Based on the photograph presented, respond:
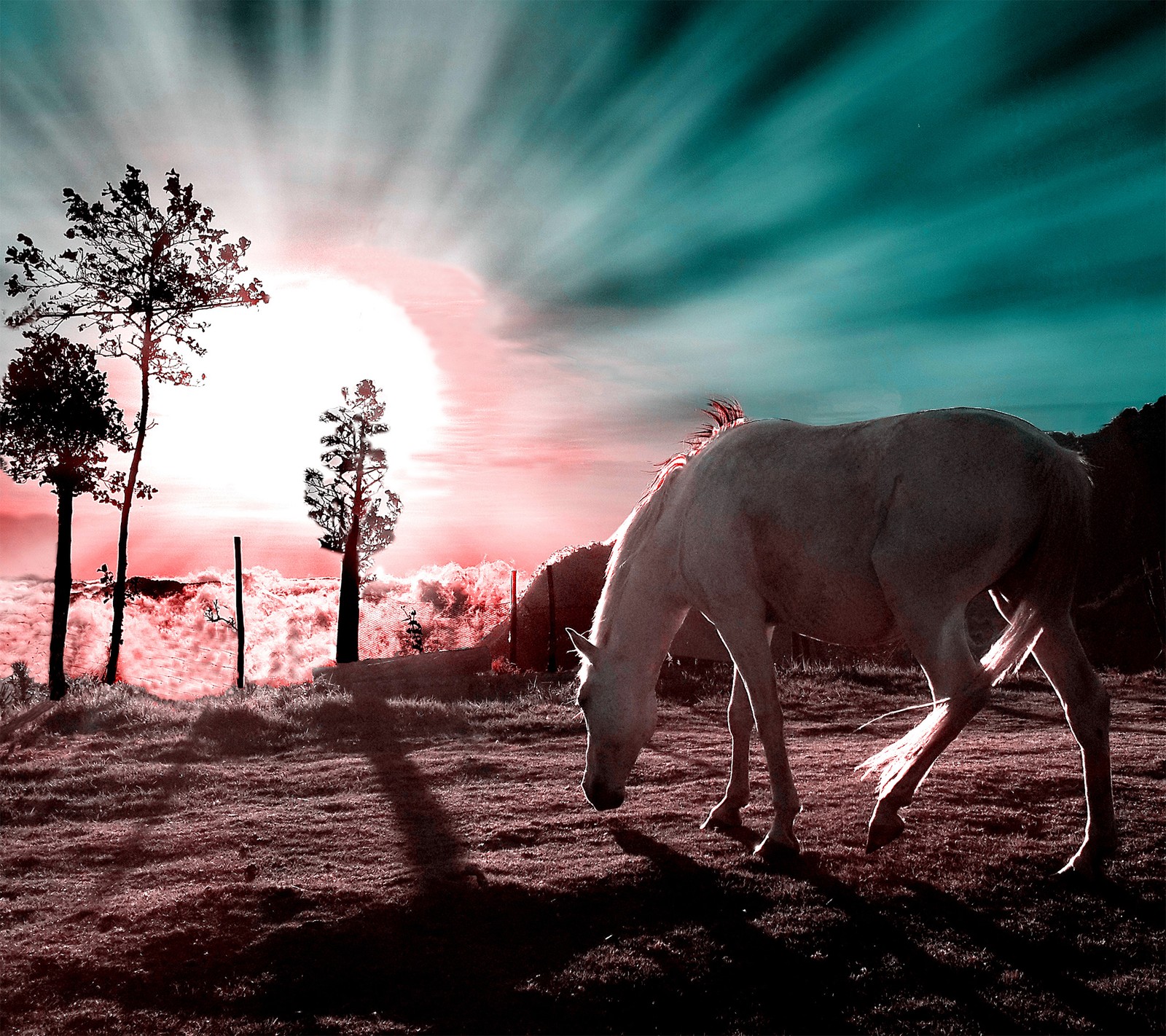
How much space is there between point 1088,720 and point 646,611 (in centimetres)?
204

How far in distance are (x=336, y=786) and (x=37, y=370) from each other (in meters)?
10.2

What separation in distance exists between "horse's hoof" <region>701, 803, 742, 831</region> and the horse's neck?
835 mm

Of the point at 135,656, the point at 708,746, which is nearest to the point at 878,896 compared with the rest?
the point at 708,746

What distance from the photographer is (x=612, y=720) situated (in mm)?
4184

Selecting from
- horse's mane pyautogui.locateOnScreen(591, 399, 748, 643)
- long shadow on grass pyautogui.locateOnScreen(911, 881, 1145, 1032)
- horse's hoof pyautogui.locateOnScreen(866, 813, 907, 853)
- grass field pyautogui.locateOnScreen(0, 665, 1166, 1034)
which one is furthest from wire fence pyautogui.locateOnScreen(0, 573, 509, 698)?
long shadow on grass pyautogui.locateOnScreen(911, 881, 1145, 1032)

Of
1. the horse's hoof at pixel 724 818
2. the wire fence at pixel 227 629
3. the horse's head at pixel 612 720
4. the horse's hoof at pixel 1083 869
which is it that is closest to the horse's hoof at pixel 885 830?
the horse's hoof at pixel 1083 869

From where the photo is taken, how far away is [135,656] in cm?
1895

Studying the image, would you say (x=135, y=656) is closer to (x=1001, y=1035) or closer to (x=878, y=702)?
(x=878, y=702)

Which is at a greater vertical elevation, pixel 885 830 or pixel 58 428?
pixel 58 428

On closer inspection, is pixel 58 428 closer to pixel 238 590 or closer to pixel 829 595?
pixel 238 590

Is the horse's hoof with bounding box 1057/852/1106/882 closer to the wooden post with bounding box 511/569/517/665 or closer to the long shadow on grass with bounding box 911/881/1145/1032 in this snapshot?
the long shadow on grass with bounding box 911/881/1145/1032

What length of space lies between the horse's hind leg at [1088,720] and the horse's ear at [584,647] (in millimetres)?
2071

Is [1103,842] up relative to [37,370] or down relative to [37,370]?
down

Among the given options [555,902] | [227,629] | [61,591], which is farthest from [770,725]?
[227,629]
